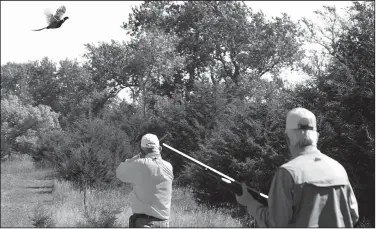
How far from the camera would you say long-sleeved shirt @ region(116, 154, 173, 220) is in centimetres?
623

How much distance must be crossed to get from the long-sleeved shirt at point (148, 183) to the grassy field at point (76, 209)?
6379 millimetres

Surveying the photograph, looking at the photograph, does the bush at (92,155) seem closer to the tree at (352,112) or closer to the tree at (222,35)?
the tree at (352,112)

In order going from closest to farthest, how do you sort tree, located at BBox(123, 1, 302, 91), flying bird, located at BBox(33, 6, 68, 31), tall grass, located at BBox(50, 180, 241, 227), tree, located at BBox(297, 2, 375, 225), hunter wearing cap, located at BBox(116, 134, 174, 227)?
hunter wearing cap, located at BBox(116, 134, 174, 227) < flying bird, located at BBox(33, 6, 68, 31) < tree, located at BBox(297, 2, 375, 225) < tall grass, located at BBox(50, 180, 241, 227) < tree, located at BBox(123, 1, 302, 91)

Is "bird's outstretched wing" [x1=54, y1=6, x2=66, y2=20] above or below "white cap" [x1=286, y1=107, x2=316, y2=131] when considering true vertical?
above

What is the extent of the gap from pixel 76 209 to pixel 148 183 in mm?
9508

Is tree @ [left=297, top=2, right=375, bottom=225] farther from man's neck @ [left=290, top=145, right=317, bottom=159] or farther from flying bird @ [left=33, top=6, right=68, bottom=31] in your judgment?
man's neck @ [left=290, top=145, right=317, bottom=159]

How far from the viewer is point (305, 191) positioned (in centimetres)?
336

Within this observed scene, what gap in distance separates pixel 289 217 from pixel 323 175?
294 millimetres

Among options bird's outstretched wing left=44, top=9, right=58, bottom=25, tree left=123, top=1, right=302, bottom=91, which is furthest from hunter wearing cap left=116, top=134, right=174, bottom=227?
tree left=123, top=1, right=302, bottom=91

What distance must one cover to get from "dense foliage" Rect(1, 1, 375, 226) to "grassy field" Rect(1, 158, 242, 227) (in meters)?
0.99

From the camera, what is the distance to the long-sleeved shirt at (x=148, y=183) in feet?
20.4

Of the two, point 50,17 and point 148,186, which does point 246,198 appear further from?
point 50,17

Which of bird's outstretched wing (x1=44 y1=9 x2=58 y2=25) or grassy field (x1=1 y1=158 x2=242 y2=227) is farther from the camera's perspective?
grassy field (x1=1 y1=158 x2=242 y2=227)

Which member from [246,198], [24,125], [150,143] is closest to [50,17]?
[150,143]
